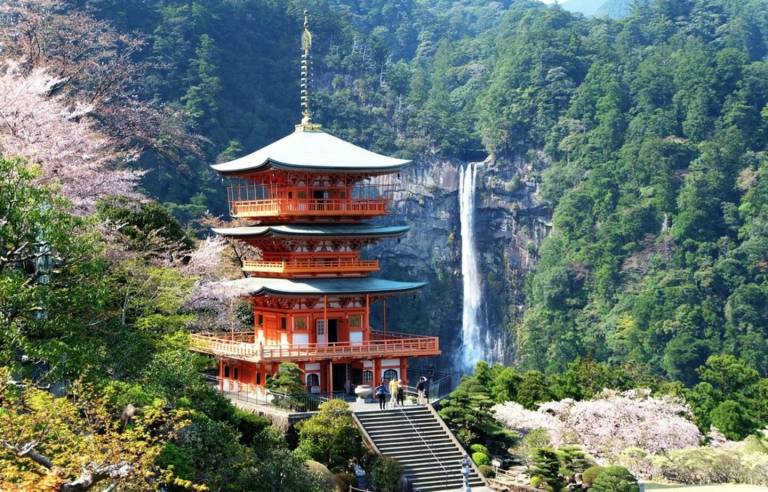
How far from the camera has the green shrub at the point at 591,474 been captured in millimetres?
28547

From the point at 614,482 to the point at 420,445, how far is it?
17.4 ft

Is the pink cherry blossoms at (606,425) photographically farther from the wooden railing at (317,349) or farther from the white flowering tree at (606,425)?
the wooden railing at (317,349)

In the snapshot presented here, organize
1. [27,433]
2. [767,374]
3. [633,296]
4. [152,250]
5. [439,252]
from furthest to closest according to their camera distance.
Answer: [439,252] < [633,296] < [767,374] < [152,250] < [27,433]

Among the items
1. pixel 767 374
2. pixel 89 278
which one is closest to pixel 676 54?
pixel 767 374

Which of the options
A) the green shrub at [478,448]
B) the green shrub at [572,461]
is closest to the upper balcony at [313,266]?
the green shrub at [478,448]

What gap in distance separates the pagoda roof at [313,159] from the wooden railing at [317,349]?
5250 mm

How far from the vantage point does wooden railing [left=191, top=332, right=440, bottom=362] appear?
1282 inches

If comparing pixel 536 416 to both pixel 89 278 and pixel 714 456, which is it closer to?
pixel 714 456

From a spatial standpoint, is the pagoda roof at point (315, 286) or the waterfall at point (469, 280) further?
the waterfall at point (469, 280)

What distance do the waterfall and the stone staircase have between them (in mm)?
50117

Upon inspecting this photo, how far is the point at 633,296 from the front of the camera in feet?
247

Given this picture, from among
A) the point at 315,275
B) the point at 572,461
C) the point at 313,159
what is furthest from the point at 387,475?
the point at 313,159

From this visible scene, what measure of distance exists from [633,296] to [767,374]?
39.0 ft

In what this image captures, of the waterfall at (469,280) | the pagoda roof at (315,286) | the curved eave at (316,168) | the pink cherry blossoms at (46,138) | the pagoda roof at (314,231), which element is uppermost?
the pink cherry blossoms at (46,138)
